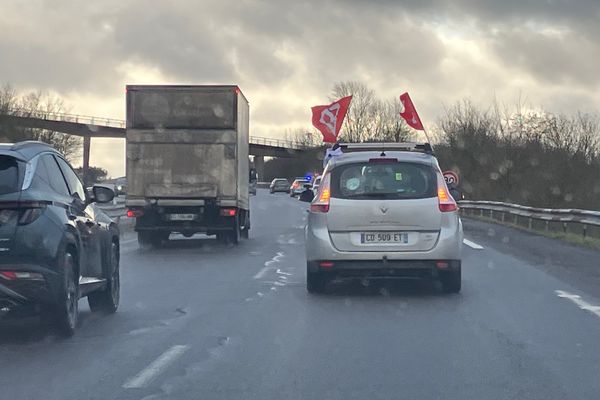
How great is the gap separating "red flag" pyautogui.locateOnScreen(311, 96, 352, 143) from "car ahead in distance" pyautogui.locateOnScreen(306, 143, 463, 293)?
93.2ft

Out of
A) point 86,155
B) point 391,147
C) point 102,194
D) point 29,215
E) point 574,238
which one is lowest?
point 574,238

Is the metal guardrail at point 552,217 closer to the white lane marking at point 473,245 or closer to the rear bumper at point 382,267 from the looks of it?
the white lane marking at point 473,245

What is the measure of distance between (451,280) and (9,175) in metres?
6.00

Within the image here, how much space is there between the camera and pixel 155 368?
298 inches

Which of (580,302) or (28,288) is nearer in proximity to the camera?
(28,288)

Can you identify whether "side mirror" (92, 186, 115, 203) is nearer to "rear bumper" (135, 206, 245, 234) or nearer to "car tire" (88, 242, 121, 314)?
"car tire" (88, 242, 121, 314)

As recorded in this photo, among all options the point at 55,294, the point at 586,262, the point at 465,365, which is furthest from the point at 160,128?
the point at 465,365

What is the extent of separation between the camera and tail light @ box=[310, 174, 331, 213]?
478 inches

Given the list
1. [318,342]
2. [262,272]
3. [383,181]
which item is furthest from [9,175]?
[262,272]

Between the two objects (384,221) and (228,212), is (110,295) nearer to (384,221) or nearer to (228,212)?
(384,221)

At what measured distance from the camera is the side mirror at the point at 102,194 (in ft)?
33.4

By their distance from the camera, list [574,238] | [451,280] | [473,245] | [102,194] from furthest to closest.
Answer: [574,238]
[473,245]
[451,280]
[102,194]

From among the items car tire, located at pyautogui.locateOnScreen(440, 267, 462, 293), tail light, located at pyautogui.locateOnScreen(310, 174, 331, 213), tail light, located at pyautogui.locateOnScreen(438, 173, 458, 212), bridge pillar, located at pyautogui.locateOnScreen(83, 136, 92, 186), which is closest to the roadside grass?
car tire, located at pyautogui.locateOnScreen(440, 267, 462, 293)

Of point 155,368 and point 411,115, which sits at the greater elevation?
point 411,115
